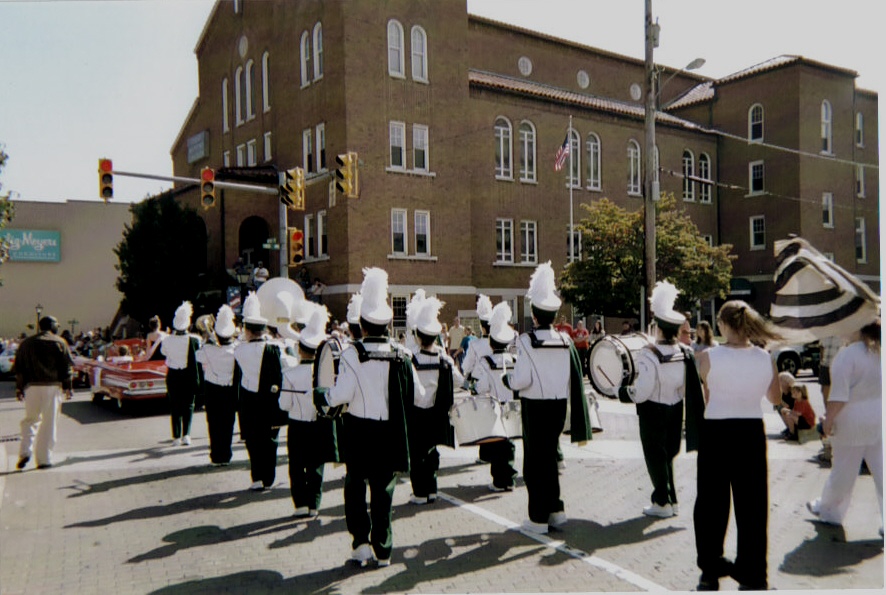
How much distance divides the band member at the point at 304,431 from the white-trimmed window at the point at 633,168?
25954mm

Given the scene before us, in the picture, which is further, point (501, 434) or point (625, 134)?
point (625, 134)

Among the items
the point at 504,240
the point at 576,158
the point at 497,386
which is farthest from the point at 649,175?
the point at 576,158

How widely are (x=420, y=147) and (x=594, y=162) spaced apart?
8284mm

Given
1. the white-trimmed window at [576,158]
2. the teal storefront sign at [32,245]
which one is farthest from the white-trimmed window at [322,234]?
the teal storefront sign at [32,245]

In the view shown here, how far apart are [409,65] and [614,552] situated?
71.1 feet

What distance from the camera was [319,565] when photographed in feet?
18.0

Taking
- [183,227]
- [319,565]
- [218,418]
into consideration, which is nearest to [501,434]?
[319,565]

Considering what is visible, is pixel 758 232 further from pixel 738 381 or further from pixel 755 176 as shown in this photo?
pixel 738 381

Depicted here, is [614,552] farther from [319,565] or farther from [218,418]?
[218,418]

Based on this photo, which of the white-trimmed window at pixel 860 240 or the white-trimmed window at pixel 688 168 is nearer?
the white-trimmed window at pixel 860 240

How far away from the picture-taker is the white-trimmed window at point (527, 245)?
2827cm

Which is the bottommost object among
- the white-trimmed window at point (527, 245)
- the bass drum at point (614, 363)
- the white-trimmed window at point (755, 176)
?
the bass drum at point (614, 363)

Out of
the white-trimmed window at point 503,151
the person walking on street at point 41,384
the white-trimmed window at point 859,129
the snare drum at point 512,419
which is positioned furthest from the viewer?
the white-trimmed window at point 503,151

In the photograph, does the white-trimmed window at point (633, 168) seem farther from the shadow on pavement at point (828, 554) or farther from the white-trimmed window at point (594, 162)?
the shadow on pavement at point (828, 554)
